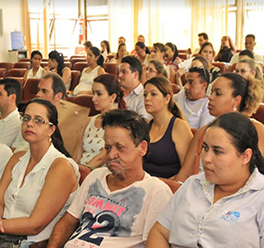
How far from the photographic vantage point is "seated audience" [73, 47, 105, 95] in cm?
717

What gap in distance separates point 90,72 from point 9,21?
8.50 meters

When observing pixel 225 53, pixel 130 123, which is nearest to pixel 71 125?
pixel 130 123

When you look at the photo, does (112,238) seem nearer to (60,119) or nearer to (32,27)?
(60,119)

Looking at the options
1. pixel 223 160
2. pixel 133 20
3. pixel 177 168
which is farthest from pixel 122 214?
pixel 133 20

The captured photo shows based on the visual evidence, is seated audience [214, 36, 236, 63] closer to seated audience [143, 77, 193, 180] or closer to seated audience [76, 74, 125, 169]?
seated audience [76, 74, 125, 169]

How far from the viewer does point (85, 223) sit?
228 centimetres

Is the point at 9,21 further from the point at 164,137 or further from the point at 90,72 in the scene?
the point at 164,137

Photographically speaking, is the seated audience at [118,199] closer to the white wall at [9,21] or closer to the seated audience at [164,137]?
the seated audience at [164,137]

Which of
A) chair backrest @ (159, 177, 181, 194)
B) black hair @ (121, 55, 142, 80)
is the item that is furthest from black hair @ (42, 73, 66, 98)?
chair backrest @ (159, 177, 181, 194)

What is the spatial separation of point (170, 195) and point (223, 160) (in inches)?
17.0

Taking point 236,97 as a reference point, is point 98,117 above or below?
below

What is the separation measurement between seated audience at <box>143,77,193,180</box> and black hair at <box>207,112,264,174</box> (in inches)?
49.8

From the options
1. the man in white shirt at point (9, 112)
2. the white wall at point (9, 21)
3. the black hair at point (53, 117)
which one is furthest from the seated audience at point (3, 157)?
the white wall at point (9, 21)

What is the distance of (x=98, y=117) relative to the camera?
12.7 ft
